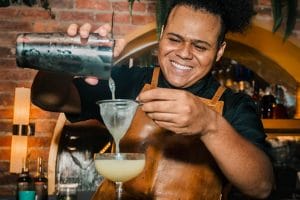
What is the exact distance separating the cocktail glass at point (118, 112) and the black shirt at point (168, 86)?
1.92ft

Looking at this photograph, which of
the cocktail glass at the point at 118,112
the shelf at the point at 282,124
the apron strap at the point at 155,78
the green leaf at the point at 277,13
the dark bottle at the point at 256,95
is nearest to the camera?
the cocktail glass at the point at 118,112

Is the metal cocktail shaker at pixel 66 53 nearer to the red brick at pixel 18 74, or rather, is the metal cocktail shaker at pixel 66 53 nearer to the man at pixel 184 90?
the man at pixel 184 90

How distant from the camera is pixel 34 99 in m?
2.08

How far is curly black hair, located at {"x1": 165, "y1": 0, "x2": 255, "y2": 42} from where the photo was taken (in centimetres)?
212

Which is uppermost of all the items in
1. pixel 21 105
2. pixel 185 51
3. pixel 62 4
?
pixel 62 4

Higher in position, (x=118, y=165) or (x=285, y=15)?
(x=285, y=15)

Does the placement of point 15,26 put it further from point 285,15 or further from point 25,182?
point 285,15

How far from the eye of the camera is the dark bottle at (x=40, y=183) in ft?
12.3

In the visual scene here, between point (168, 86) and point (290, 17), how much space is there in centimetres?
220

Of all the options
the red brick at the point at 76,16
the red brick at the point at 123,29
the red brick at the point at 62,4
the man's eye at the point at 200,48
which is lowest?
the red brick at the point at 123,29

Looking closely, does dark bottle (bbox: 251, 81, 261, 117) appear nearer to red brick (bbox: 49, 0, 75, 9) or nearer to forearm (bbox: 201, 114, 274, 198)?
red brick (bbox: 49, 0, 75, 9)

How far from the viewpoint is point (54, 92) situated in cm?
207

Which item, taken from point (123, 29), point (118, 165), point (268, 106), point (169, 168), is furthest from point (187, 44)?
point (268, 106)

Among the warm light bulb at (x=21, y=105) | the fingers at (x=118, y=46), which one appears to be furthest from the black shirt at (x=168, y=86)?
the warm light bulb at (x=21, y=105)
